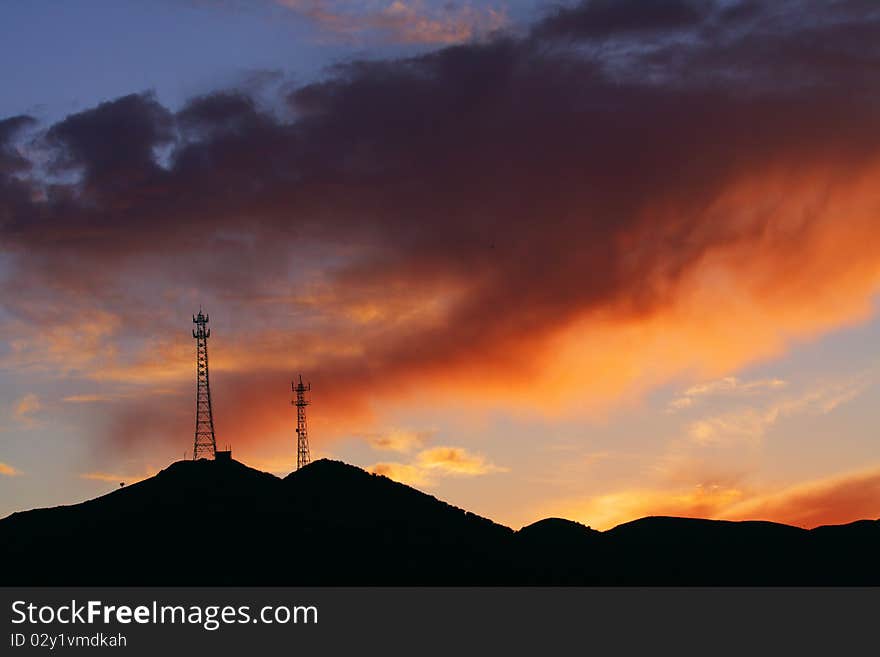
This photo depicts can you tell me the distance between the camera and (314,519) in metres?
127

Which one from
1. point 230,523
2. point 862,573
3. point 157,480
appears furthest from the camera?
point 862,573

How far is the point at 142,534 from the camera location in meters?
121

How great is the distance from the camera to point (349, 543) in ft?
405

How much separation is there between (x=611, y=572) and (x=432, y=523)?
65.5 feet

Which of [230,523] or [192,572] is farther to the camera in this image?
[230,523]

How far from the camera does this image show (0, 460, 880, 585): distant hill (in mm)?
116625

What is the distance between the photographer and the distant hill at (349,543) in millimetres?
116625

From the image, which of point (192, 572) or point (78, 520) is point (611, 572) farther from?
point (78, 520)
